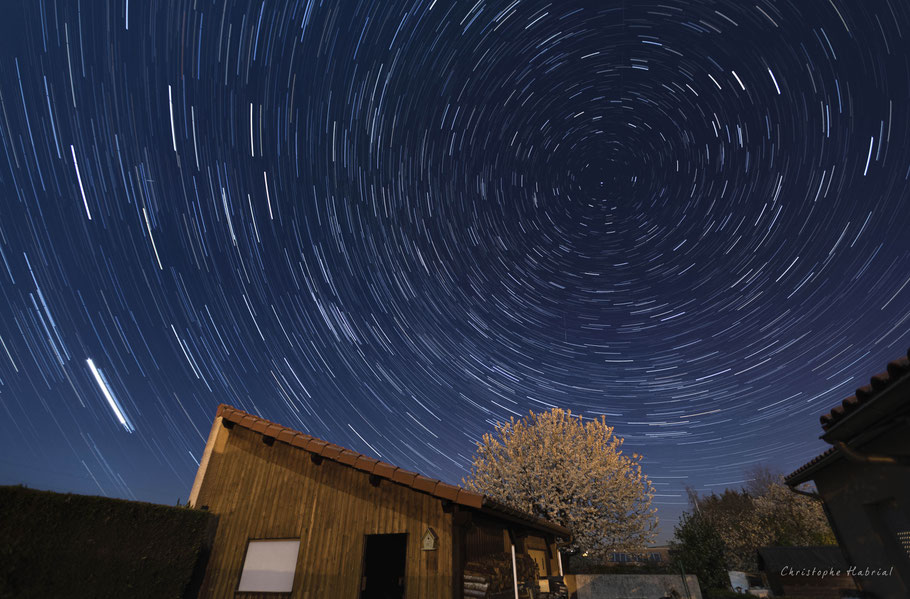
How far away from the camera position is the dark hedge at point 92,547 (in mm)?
5988

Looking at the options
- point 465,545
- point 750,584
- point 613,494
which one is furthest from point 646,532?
point 465,545

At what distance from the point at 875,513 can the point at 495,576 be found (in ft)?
25.7

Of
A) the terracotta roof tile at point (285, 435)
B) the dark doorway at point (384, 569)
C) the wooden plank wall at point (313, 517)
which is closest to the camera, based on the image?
the wooden plank wall at point (313, 517)

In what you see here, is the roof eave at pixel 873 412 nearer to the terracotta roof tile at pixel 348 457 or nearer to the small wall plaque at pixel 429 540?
the small wall plaque at pixel 429 540

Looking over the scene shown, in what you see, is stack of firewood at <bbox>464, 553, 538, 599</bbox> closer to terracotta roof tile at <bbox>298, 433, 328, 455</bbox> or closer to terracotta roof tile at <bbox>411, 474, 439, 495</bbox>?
terracotta roof tile at <bbox>411, 474, 439, 495</bbox>

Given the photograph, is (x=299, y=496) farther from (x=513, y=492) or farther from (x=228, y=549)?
(x=513, y=492)

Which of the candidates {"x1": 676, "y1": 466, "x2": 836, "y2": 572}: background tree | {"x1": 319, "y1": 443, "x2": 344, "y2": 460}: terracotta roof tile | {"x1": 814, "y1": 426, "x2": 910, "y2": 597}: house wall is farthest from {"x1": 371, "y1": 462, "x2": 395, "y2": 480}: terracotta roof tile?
{"x1": 676, "y1": 466, "x2": 836, "y2": 572}: background tree

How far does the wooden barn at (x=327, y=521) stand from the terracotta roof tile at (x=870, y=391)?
221 inches

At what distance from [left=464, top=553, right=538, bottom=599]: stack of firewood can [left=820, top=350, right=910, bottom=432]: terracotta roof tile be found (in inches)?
265

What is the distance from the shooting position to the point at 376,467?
8750mm

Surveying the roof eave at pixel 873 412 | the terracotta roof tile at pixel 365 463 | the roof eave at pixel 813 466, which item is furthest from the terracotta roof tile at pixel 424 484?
the roof eave at pixel 813 466

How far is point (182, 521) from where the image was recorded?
347 inches

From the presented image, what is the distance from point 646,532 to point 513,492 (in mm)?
8050

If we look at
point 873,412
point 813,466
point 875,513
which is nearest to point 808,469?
point 813,466
